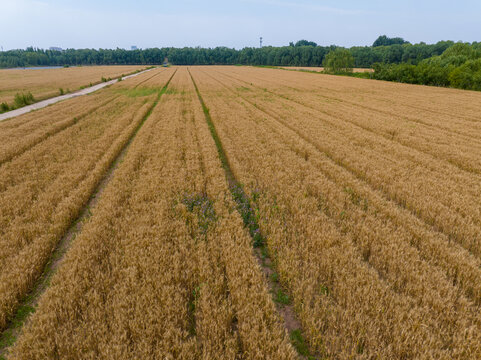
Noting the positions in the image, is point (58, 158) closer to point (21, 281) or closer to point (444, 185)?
point (21, 281)

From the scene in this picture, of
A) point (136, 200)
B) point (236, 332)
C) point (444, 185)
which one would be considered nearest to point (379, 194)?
point (444, 185)

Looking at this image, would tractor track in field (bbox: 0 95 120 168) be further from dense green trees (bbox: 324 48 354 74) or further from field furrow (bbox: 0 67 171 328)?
dense green trees (bbox: 324 48 354 74)

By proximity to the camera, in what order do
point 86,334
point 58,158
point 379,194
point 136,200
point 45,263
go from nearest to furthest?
point 86,334 < point 45,263 < point 136,200 < point 379,194 < point 58,158

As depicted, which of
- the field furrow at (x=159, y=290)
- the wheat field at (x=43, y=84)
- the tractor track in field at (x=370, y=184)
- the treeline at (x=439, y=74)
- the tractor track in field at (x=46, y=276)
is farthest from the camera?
the treeline at (x=439, y=74)

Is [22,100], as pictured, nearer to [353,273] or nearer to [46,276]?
[46,276]

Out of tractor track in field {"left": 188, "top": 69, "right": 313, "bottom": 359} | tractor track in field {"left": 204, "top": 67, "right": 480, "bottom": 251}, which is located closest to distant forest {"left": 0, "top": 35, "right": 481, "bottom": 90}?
tractor track in field {"left": 204, "top": 67, "right": 480, "bottom": 251}

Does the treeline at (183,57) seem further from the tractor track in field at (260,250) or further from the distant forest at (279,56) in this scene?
the tractor track in field at (260,250)

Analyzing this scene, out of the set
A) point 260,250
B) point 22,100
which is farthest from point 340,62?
point 260,250

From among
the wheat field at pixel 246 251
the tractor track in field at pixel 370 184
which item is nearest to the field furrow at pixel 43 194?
the wheat field at pixel 246 251
